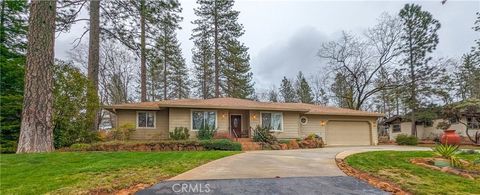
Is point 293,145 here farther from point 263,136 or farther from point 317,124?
point 317,124

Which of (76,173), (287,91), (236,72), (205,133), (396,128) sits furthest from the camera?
(287,91)

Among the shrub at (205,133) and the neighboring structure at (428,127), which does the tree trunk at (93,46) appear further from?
the neighboring structure at (428,127)

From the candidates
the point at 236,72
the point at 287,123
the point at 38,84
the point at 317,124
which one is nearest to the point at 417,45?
the point at 317,124

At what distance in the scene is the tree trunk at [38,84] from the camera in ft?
29.3

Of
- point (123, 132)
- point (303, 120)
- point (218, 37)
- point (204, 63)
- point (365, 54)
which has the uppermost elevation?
point (218, 37)

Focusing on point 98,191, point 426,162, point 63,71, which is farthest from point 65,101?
point 426,162

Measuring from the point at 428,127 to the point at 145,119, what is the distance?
85.3 feet

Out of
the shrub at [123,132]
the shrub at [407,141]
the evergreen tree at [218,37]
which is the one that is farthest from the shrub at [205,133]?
the shrub at [407,141]

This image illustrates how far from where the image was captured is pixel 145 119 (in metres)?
16.0

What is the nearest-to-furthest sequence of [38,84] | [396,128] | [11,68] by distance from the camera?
[38,84] < [11,68] < [396,128]

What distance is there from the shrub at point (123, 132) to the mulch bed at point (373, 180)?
1098 centimetres

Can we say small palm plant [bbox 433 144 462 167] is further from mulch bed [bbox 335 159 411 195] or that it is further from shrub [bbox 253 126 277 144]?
shrub [bbox 253 126 277 144]

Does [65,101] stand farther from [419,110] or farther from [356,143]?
[419,110]

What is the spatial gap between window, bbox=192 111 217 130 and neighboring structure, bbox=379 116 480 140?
21.2 meters
